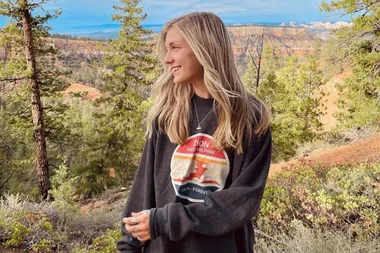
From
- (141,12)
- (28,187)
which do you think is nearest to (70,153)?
(28,187)

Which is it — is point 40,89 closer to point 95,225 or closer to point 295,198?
point 95,225

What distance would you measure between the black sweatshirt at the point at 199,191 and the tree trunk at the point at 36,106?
36.6 ft

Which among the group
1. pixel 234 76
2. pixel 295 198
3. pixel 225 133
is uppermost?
pixel 234 76

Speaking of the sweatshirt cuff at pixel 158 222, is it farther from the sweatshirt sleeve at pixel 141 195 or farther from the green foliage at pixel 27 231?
the green foliage at pixel 27 231

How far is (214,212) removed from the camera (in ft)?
5.24

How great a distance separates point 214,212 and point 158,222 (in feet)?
0.80

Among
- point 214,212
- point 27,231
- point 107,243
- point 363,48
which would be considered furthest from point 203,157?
point 363,48

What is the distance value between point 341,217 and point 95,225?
3828mm

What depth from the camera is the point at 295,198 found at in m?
4.59

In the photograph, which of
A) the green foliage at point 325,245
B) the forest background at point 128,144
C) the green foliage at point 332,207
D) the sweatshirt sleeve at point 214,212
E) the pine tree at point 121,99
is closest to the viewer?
the sweatshirt sleeve at point 214,212

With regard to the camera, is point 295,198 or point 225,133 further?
point 295,198

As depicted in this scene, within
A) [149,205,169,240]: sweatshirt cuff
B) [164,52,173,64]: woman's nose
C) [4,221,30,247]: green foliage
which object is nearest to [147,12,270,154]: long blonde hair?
[164,52,173,64]: woman's nose

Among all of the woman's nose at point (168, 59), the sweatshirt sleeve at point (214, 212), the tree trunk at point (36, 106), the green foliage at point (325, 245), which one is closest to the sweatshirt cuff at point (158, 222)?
the sweatshirt sleeve at point (214, 212)

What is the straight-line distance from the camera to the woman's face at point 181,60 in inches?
67.9
